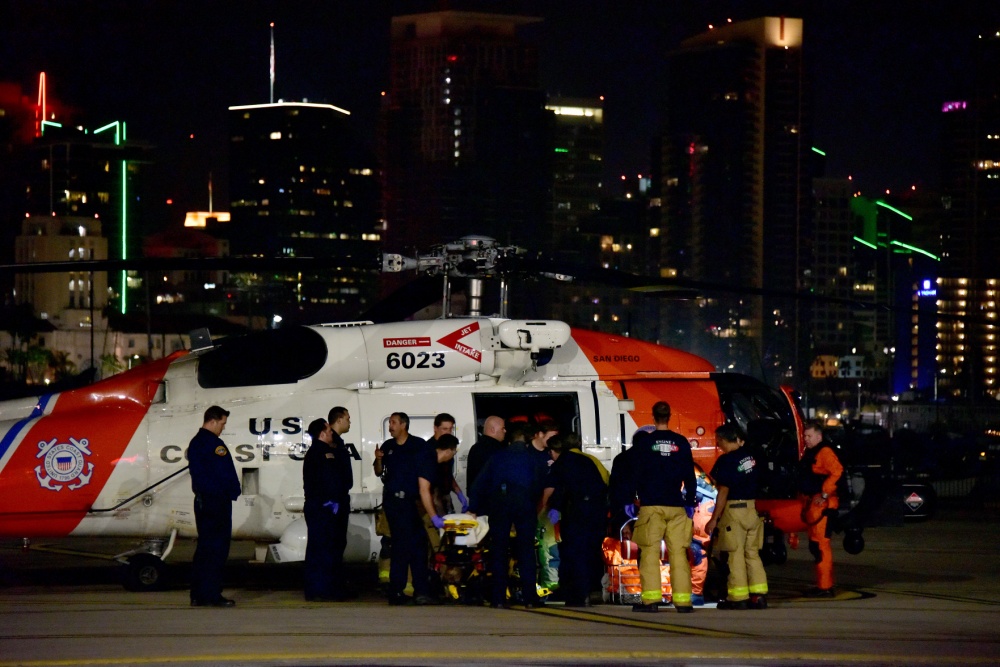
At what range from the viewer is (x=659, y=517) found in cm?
1134

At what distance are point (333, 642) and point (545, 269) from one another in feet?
16.5

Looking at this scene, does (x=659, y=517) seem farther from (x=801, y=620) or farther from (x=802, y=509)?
(x=802, y=509)

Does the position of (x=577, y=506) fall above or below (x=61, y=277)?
below

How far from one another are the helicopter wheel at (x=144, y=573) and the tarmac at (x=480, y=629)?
0.69 feet

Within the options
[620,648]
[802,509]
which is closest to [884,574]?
[802,509]

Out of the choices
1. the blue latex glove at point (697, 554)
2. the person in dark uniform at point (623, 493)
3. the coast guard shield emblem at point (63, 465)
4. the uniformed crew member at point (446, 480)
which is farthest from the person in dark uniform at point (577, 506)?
the coast guard shield emblem at point (63, 465)

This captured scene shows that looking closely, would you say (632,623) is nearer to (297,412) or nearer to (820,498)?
(820,498)

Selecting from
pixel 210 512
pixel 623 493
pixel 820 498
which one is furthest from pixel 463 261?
pixel 820 498

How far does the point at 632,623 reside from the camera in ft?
34.8

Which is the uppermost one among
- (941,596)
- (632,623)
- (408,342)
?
(408,342)

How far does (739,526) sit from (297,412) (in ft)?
14.9

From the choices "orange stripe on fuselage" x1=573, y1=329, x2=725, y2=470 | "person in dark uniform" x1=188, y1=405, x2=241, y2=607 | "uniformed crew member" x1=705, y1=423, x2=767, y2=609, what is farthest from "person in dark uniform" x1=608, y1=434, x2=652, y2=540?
"person in dark uniform" x1=188, y1=405, x2=241, y2=607

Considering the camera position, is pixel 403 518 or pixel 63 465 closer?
pixel 403 518

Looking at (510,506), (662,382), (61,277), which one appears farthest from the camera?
(61,277)
